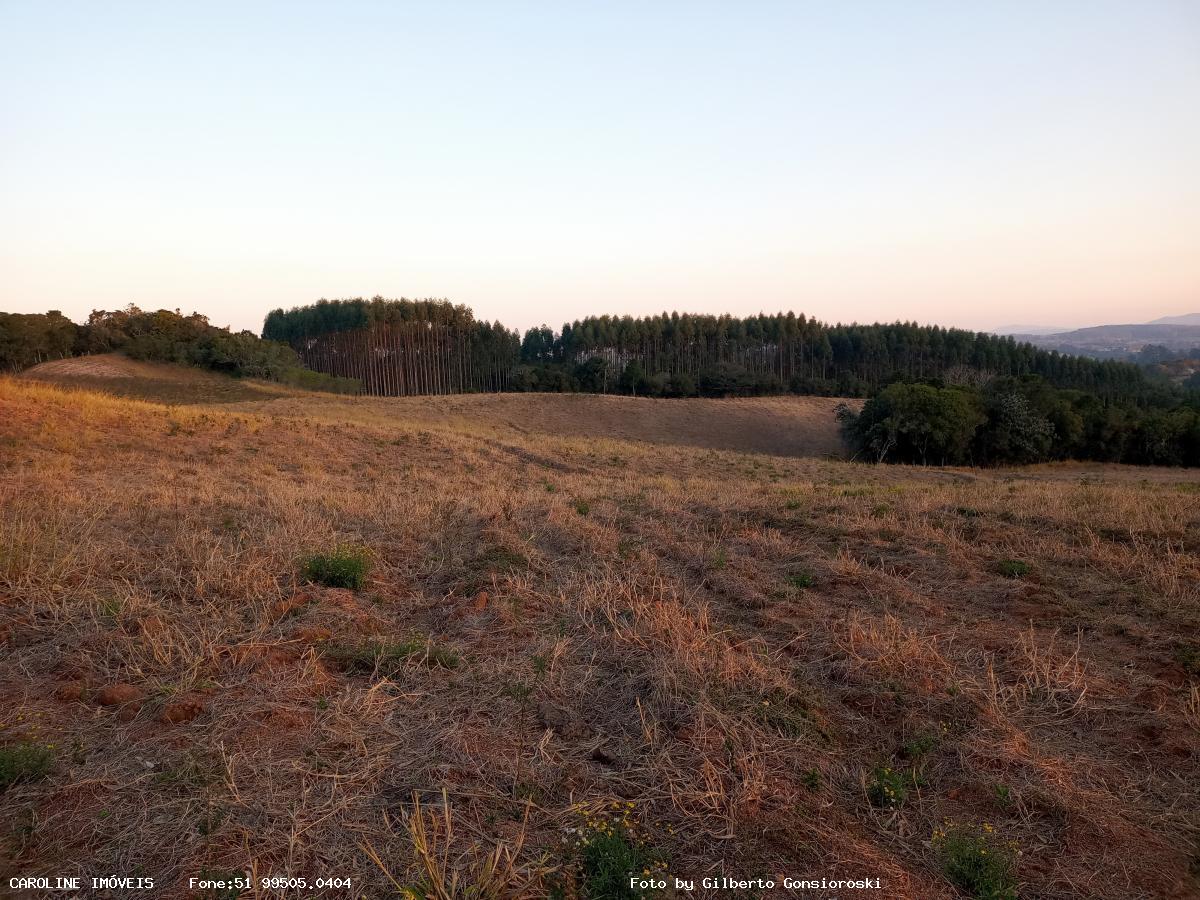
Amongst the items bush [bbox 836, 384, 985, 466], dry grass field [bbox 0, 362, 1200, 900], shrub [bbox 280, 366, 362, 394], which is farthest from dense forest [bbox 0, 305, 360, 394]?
dry grass field [bbox 0, 362, 1200, 900]

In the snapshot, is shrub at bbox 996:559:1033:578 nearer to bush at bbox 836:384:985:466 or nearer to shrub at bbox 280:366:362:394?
bush at bbox 836:384:985:466

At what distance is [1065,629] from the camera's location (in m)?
5.97

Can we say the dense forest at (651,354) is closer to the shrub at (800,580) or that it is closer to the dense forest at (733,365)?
the dense forest at (733,365)

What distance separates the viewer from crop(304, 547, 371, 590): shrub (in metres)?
6.68

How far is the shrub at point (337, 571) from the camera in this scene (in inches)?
263

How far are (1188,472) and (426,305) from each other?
2876 inches

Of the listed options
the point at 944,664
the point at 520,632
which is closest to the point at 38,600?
the point at 520,632

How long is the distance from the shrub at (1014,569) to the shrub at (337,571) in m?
7.03

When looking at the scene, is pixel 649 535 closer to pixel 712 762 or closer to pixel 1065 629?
pixel 1065 629

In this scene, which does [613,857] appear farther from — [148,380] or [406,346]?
[406,346]

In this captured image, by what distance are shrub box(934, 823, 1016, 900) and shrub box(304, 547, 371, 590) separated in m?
5.39

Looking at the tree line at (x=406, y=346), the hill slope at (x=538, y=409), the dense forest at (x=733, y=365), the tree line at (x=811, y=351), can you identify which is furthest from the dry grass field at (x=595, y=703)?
the tree line at (x=811, y=351)

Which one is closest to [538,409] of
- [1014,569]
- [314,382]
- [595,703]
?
[314,382]

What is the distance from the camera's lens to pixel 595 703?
4.51 m
